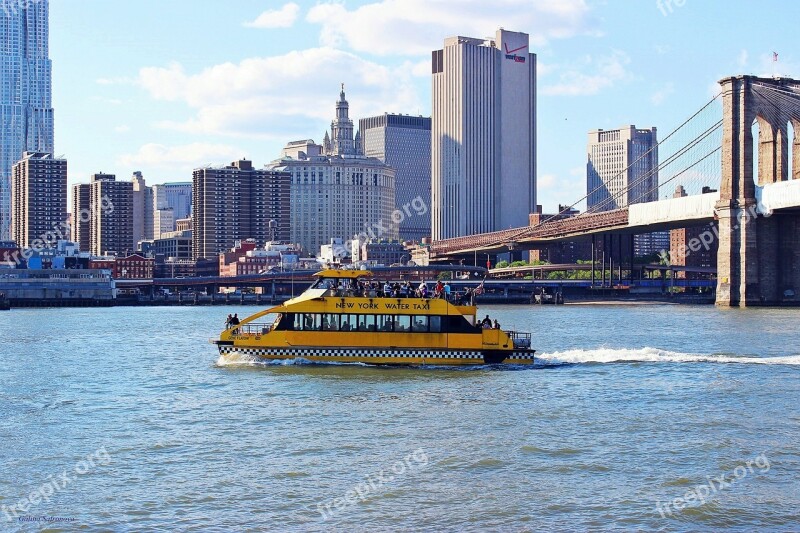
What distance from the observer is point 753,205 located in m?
103

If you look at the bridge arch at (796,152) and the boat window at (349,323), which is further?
the bridge arch at (796,152)

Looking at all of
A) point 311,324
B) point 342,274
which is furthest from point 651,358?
point 311,324

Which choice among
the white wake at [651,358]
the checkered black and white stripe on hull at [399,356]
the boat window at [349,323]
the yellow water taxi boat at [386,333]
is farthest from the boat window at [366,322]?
the white wake at [651,358]

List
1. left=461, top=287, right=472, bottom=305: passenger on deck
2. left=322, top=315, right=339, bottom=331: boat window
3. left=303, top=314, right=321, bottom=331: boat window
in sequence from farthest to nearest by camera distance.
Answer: left=461, top=287, right=472, bottom=305: passenger on deck < left=303, top=314, right=321, bottom=331: boat window < left=322, top=315, right=339, bottom=331: boat window

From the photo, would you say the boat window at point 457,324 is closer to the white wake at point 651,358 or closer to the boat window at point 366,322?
the boat window at point 366,322

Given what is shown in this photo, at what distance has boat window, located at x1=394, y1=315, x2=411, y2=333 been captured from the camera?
37.1 meters

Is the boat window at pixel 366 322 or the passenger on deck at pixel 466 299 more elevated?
the passenger on deck at pixel 466 299

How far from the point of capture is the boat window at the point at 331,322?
37281 mm

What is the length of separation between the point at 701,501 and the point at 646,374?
1716cm

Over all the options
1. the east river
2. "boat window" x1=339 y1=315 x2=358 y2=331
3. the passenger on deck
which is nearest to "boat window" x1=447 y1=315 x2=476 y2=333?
the passenger on deck

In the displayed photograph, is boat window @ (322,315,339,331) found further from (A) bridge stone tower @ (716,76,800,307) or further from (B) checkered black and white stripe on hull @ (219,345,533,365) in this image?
(A) bridge stone tower @ (716,76,800,307)

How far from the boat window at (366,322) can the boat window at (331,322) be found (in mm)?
760

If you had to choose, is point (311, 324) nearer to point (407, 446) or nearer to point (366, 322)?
point (366, 322)

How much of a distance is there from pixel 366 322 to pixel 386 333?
0.74 metres
